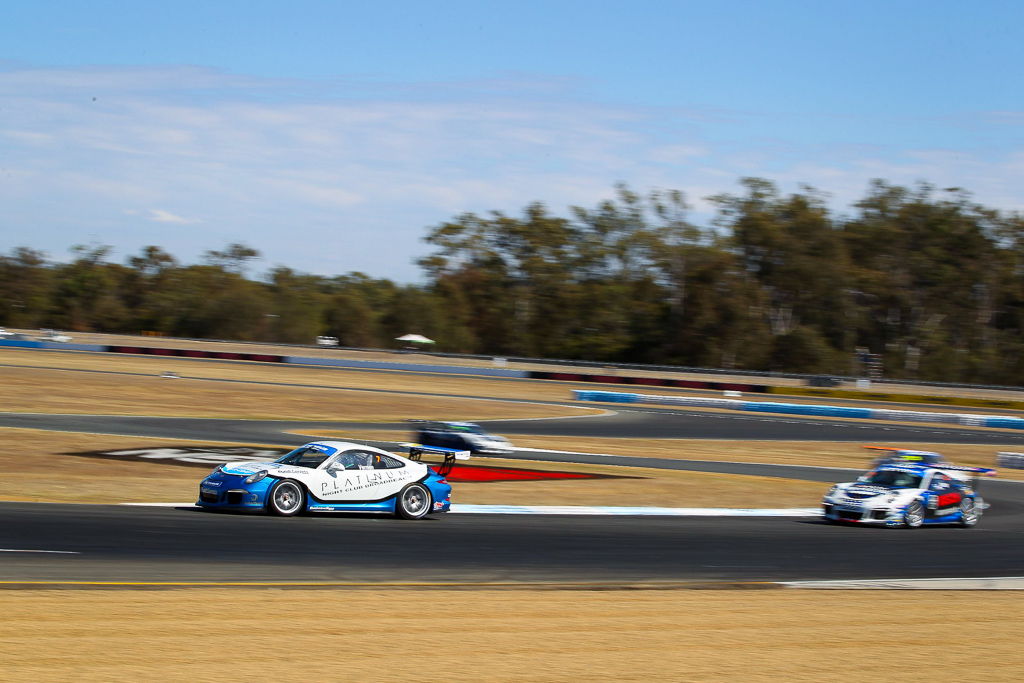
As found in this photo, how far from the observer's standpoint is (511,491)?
20.8 meters

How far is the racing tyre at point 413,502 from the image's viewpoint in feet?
54.1

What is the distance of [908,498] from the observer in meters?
19.2

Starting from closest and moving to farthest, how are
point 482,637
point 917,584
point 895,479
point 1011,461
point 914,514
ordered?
point 482,637, point 917,584, point 914,514, point 895,479, point 1011,461

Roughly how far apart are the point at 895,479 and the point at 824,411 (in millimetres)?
29170

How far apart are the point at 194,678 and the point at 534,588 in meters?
5.08

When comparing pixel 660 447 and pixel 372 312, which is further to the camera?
pixel 372 312

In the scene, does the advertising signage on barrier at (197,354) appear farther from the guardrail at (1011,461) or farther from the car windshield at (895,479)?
the car windshield at (895,479)

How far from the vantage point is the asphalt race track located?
1167 centimetres

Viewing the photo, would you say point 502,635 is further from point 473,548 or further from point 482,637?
point 473,548

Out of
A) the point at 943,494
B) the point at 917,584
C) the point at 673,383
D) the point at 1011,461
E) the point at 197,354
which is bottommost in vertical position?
the point at 1011,461

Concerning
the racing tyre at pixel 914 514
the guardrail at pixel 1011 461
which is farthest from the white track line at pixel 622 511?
the guardrail at pixel 1011 461

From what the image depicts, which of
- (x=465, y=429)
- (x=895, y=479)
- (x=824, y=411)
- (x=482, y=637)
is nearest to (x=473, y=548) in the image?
(x=482, y=637)

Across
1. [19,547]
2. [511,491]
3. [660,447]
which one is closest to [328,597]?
[19,547]

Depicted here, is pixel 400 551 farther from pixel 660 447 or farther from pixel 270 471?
pixel 660 447
